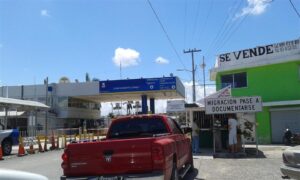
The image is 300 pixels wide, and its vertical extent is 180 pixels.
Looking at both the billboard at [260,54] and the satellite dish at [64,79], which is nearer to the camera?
the billboard at [260,54]

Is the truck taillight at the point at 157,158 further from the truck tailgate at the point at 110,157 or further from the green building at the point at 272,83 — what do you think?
the green building at the point at 272,83

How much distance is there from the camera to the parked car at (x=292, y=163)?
908cm

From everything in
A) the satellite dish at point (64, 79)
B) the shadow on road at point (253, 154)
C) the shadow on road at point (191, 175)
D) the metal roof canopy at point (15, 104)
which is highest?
the satellite dish at point (64, 79)

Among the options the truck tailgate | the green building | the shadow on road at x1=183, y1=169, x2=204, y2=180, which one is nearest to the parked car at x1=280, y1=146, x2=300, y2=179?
the truck tailgate

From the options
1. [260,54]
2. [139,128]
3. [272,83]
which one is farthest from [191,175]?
[260,54]

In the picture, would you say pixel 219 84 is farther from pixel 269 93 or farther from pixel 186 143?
pixel 186 143

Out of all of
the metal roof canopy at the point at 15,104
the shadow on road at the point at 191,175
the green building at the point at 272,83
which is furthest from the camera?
the green building at the point at 272,83

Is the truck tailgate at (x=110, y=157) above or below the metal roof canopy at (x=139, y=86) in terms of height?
below

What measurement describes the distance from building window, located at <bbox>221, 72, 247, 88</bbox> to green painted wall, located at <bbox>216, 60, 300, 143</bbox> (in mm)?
418

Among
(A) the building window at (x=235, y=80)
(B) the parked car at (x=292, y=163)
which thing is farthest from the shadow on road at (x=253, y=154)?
(A) the building window at (x=235, y=80)

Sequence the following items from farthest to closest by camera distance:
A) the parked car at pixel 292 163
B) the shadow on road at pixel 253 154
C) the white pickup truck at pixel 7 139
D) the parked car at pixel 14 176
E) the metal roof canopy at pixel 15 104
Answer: the metal roof canopy at pixel 15 104 → the white pickup truck at pixel 7 139 → the shadow on road at pixel 253 154 → the parked car at pixel 292 163 → the parked car at pixel 14 176

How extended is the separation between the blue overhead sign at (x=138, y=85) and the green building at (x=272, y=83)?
17947 mm

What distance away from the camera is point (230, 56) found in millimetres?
32062

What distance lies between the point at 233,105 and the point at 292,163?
10441mm
